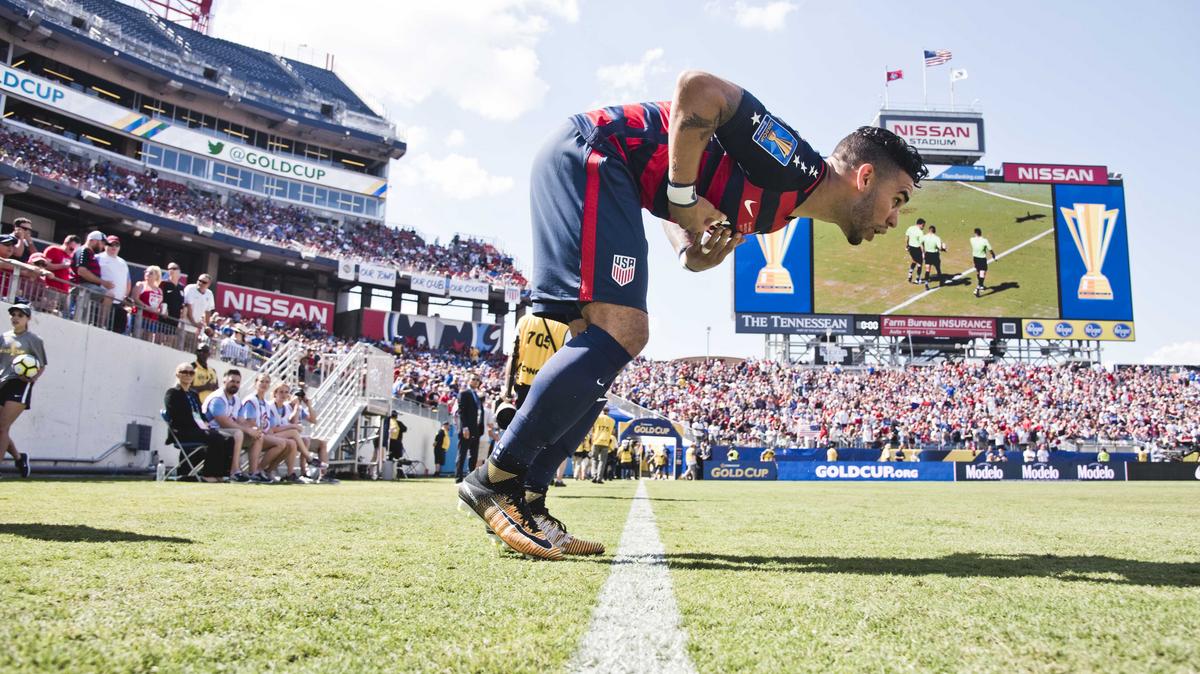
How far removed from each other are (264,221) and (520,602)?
148ft

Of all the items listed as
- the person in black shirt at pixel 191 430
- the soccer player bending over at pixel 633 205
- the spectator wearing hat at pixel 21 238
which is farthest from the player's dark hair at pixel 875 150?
the spectator wearing hat at pixel 21 238

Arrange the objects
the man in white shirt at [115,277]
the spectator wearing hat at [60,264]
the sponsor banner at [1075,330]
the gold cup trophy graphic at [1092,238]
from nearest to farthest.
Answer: the spectator wearing hat at [60,264]
the man in white shirt at [115,277]
the sponsor banner at [1075,330]
the gold cup trophy graphic at [1092,238]

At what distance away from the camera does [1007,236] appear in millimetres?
38812

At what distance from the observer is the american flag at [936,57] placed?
4459 cm

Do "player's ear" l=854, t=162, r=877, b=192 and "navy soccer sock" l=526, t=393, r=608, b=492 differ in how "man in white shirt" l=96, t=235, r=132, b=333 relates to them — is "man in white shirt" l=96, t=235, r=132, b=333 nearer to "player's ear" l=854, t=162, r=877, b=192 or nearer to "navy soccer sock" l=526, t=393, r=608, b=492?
"navy soccer sock" l=526, t=393, r=608, b=492

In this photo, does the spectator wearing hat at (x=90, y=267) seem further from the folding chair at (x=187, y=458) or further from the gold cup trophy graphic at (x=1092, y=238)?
the gold cup trophy graphic at (x=1092, y=238)

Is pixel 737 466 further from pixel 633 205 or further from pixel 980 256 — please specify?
pixel 633 205

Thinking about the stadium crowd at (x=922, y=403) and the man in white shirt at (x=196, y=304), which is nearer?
the man in white shirt at (x=196, y=304)

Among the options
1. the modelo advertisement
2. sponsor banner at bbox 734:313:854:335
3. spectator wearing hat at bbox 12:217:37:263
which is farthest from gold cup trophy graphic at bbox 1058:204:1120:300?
spectator wearing hat at bbox 12:217:37:263

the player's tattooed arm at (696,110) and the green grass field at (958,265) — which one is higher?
the green grass field at (958,265)

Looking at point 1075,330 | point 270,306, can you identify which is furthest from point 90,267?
point 1075,330

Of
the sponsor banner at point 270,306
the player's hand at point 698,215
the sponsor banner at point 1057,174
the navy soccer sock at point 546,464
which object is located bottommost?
the navy soccer sock at point 546,464

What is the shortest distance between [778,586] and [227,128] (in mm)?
49376

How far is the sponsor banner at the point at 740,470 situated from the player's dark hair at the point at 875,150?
78.7 ft
